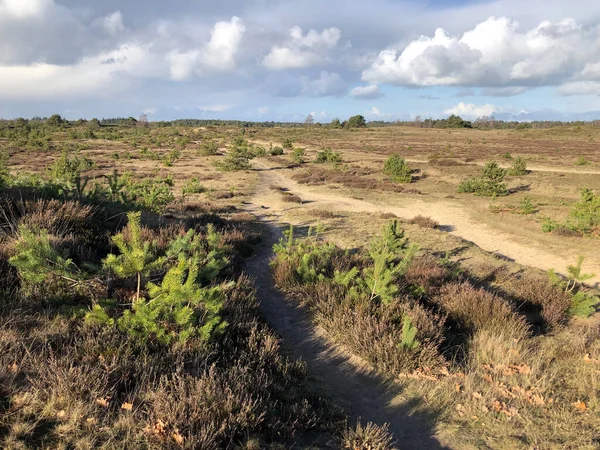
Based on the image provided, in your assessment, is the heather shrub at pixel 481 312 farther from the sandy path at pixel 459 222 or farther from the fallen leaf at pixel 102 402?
the sandy path at pixel 459 222

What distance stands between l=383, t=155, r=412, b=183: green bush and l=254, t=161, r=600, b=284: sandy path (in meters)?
5.33

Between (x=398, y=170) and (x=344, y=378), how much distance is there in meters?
21.8

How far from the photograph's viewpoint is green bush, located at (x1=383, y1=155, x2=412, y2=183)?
23.6m

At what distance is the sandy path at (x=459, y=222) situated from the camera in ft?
32.3

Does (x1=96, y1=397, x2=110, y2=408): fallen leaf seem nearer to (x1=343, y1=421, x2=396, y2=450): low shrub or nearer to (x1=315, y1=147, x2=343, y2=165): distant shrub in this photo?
(x1=343, y1=421, x2=396, y2=450): low shrub

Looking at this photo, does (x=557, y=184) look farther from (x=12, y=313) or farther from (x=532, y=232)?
(x=12, y=313)

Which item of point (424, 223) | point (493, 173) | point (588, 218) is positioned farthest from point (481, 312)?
point (493, 173)

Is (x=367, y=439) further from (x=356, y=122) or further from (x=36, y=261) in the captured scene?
(x=356, y=122)

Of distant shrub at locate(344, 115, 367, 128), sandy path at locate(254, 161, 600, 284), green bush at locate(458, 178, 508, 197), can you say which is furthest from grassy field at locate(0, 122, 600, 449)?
distant shrub at locate(344, 115, 367, 128)

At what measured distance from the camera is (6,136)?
5138 centimetres

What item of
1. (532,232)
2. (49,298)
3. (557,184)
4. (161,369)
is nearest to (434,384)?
(161,369)

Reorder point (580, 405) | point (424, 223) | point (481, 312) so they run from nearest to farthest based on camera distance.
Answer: point (580, 405)
point (481, 312)
point (424, 223)

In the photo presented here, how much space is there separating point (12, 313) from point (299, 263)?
13.5 feet

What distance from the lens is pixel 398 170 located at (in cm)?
2434
